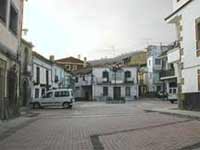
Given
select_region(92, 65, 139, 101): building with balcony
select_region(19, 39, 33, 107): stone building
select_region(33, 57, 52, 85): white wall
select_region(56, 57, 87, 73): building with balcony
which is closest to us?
select_region(19, 39, 33, 107): stone building

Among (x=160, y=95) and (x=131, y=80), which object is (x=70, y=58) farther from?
(x=160, y=95)

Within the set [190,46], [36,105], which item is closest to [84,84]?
[36,105]

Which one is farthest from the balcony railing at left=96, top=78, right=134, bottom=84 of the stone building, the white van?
the white van

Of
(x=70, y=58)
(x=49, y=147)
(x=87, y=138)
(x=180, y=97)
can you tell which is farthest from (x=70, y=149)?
(x=70, y=58)

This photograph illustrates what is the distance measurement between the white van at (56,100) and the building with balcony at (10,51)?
1344 cm

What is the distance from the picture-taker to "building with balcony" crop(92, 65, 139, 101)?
6688 cm

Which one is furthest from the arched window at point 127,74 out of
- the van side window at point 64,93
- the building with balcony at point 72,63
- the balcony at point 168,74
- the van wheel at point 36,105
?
the van wheel at point 36,105

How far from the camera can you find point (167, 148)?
8.77 meters

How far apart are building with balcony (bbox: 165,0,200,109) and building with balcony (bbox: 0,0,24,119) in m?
10.7

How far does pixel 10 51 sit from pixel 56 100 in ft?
53.9

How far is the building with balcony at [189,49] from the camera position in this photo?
2128cm

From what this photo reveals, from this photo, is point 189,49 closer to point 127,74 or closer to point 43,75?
point 43,75

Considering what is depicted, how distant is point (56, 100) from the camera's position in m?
33.7

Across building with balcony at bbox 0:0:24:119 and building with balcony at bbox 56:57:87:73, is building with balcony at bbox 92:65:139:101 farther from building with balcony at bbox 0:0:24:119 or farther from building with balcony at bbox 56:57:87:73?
building with balcony at bbox 0:0:24:119
